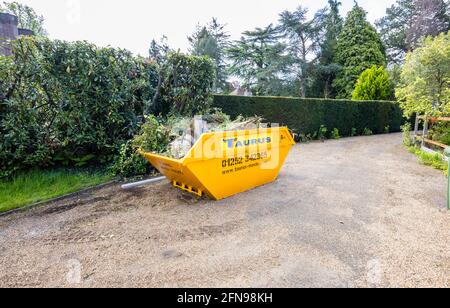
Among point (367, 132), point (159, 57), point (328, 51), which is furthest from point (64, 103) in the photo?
point (328, 51)

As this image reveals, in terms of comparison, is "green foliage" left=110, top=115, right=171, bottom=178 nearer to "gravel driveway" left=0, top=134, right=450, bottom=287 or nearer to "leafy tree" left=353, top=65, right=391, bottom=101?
"gravel driveway" left=0, top=134, right=450, bottom=287

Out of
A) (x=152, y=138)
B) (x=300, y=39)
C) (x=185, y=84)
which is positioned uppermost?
(x=300, y=39)

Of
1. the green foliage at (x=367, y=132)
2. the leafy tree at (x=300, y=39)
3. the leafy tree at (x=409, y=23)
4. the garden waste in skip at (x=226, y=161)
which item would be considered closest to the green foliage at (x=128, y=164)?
the garden waste in skip at (x=226, y=161)

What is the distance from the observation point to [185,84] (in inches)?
242

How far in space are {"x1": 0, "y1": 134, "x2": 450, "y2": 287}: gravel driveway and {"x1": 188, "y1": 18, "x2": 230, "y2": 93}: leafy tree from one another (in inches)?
853

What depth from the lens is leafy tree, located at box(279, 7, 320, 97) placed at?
20750 millimetres

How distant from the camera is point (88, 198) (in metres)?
3.87

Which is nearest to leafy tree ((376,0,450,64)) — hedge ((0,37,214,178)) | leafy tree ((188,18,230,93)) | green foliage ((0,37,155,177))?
leafy tree ((188,18,230,93))

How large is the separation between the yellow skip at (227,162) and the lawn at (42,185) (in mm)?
1491

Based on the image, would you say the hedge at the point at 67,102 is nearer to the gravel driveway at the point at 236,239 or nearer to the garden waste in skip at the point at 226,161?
the gravel driveway at the point at 236,239

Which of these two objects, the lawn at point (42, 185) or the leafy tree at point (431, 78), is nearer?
the lawn at point (42, 185)

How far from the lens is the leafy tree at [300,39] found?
2075 cm

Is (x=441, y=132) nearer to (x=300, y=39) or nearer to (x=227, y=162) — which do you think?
(x=227, y=162)

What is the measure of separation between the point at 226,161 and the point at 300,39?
70.7ft
